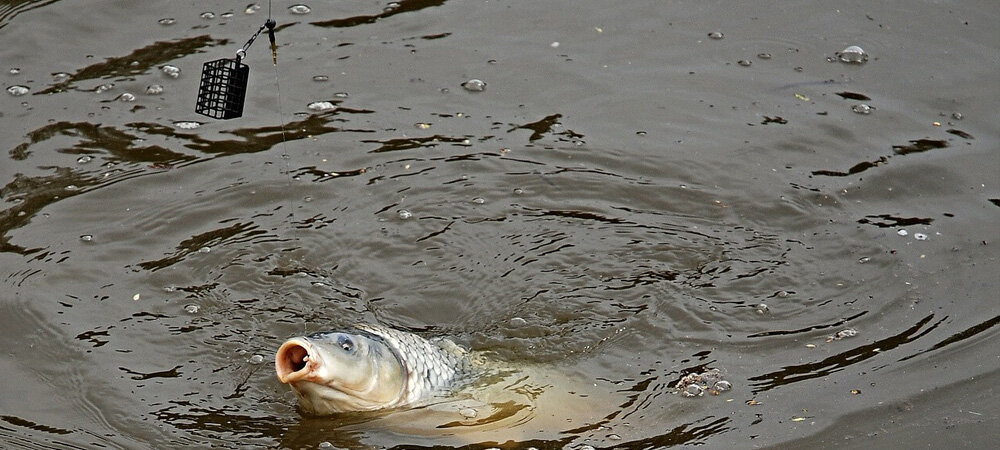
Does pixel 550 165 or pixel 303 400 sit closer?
pixel 303 400

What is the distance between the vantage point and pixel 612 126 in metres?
6.26

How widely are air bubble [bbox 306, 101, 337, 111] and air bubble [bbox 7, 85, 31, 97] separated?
64.6 inches

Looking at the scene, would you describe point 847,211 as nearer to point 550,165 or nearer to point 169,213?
point 550,165

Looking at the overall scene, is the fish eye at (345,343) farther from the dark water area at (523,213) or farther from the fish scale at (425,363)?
the dark water area at (523,213)

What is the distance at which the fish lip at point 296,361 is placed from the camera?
3828 millimetres

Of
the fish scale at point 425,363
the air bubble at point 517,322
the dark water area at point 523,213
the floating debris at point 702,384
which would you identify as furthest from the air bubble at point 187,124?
the floating debris at point 702,384

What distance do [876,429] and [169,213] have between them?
3424 millimetres

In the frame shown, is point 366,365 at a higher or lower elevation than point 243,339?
higher

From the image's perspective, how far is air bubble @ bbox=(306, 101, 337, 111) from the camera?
6336mm

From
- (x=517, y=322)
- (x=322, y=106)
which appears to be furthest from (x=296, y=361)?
(x=322, y=106)

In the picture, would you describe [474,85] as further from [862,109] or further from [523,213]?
[862,109]

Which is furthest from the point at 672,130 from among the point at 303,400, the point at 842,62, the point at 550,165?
the point at 303,400

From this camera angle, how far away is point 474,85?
652 centimetres

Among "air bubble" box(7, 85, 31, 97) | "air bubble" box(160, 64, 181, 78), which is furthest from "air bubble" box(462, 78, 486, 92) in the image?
"air bubble" box(7, 85, 31, 97)
